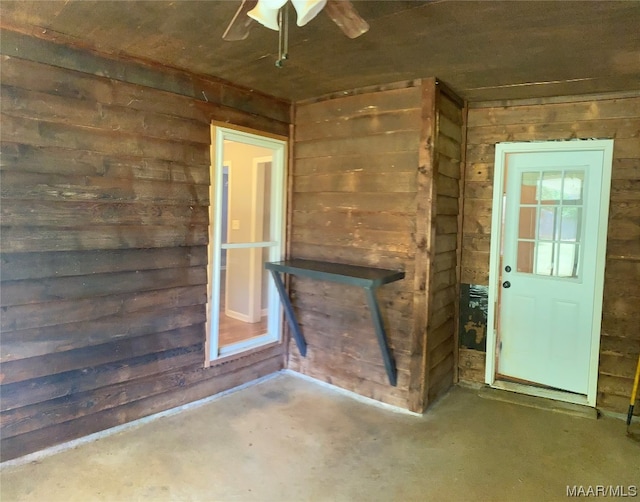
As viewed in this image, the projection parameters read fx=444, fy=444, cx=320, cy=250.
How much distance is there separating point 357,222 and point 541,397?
1.98 meters

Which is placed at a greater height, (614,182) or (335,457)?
(614,182)

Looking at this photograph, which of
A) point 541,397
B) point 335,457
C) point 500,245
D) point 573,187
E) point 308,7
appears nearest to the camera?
point 308,7

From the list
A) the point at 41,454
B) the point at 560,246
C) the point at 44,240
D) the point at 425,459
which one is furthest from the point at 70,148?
the point at 560,246

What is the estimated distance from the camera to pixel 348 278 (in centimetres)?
284

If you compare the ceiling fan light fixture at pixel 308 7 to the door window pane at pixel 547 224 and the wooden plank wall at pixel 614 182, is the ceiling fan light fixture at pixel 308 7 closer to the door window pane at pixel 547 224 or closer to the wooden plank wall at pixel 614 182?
the wooden plank wall at pixel 614 182

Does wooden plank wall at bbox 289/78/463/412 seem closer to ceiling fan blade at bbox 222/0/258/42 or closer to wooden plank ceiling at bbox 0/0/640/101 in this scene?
wooden plank ceiling at bbox 0/0/640/101

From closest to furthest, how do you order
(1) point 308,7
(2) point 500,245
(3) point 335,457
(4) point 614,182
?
1. (1) point 308,7
2. (3) point 335,457
3. (4) point 614,182
4. (2) point 500,245

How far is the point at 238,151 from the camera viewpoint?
517cm

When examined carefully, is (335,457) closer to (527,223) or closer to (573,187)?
(527,223)

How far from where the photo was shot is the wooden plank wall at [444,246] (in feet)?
10.3

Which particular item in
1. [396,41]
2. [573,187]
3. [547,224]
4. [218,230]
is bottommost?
[218,230]

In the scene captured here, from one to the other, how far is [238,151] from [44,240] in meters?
3.01

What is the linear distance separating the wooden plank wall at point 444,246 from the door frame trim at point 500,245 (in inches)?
11.0

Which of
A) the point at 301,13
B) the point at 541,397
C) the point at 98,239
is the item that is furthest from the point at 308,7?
the point at 541,397
